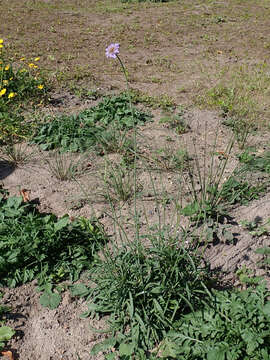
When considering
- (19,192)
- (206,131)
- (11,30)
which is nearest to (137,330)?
(19,192)

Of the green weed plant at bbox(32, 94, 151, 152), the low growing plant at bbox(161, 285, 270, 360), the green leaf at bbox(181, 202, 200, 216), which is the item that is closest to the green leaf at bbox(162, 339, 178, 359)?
the low growing plant at bbox(161, 285, 270, 360)

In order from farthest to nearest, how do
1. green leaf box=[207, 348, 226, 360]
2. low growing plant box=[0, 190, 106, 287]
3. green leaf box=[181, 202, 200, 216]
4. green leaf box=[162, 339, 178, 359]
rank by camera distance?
1. green leaf box=[181, 202, 200, 216]
2. low growing plant box=[0, 190, 106, 287]
3. green leaf box=[162, 339, 178, 359]
4. green leaf box=[207, 348, 226, 360]

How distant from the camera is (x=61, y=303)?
94.0 inches

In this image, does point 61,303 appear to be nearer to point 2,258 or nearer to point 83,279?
point 83,279

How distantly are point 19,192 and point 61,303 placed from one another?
1.24m

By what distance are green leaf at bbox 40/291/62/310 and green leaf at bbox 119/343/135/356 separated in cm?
55

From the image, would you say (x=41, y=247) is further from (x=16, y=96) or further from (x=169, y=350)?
(x=16, y=96)

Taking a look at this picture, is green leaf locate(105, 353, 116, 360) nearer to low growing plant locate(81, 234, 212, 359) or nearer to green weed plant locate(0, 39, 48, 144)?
low growing plant locate(81, 234, 212, 359)

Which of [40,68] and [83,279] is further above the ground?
[40,68]

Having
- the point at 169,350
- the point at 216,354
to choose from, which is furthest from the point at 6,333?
the point at 216,354

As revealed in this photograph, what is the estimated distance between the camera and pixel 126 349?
2.01 meters

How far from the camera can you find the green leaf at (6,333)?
2.14 m

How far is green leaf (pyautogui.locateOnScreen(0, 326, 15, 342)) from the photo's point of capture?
2.14 metres

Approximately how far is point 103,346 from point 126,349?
151 mm
